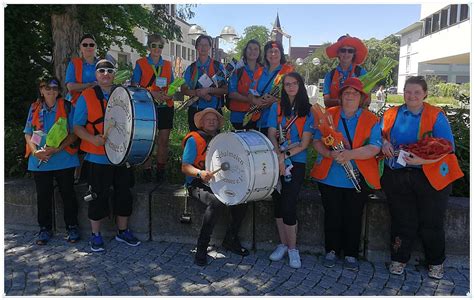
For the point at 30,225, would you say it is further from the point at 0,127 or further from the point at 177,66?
the point at 177,66

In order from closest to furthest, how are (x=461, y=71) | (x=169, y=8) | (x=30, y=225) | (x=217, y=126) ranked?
(x=217, y=126), (x=30, y=225), (x=169, y=8), (x=461, y=71)

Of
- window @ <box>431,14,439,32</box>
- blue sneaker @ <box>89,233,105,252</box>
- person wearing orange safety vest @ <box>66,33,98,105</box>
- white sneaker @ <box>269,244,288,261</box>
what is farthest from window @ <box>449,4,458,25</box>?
blue sneaker @ <box>89,233,105,252</box>

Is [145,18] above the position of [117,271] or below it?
above

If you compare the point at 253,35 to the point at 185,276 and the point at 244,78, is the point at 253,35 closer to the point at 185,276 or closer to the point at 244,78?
the point at 244,78

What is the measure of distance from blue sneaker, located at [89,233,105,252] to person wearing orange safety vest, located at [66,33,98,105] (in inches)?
62.1

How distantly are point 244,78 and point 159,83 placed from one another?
1.01 meters

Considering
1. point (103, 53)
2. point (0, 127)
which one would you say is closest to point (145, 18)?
point (103, 53)

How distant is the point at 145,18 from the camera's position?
853 cm

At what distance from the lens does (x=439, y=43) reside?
4072 centimetres

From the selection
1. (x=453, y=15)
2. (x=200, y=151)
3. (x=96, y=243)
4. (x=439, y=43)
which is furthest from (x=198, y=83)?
(x=439, y=43)

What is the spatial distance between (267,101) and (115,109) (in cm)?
162

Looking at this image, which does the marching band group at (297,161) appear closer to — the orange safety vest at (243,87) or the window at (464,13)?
the orange safety vest at (243,87)

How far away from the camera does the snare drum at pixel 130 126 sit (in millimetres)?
4141

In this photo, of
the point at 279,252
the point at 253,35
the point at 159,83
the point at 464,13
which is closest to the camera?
the point at 279,252
